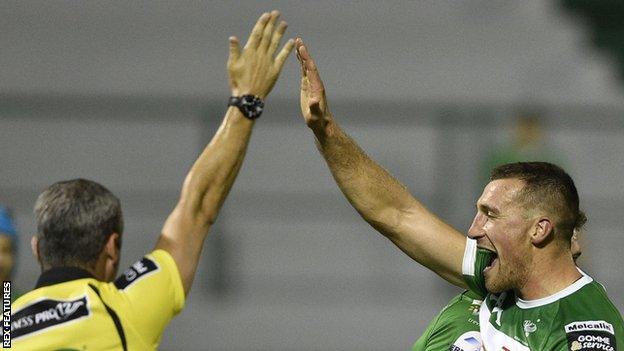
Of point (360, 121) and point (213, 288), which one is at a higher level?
point (360, 121)

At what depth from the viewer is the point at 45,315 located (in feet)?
12.7

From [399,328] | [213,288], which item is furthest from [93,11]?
[399,328]

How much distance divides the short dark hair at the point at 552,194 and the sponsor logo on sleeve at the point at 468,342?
45cm

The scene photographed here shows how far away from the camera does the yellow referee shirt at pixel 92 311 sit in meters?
3.85

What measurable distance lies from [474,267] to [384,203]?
1.50 feet

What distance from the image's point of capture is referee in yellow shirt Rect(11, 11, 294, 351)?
3.86 meters

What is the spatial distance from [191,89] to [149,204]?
5.07 ft

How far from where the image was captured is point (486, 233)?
4340mm

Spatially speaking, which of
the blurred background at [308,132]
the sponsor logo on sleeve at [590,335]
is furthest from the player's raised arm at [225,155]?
the blurred background at [308,132]

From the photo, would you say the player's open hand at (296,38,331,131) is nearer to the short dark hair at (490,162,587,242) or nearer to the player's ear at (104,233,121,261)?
the short dark hair at (490,162,587,242)

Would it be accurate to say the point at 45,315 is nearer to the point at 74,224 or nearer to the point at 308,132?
the point at 74,224

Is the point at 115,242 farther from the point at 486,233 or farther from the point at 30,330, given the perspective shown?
the point at 486,233

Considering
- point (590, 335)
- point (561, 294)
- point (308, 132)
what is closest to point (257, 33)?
point (561, 294)

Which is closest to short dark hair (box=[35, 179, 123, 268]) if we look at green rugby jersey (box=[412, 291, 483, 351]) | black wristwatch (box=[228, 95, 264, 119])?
black wristwatch (box=[228, 95, 264, 119])
